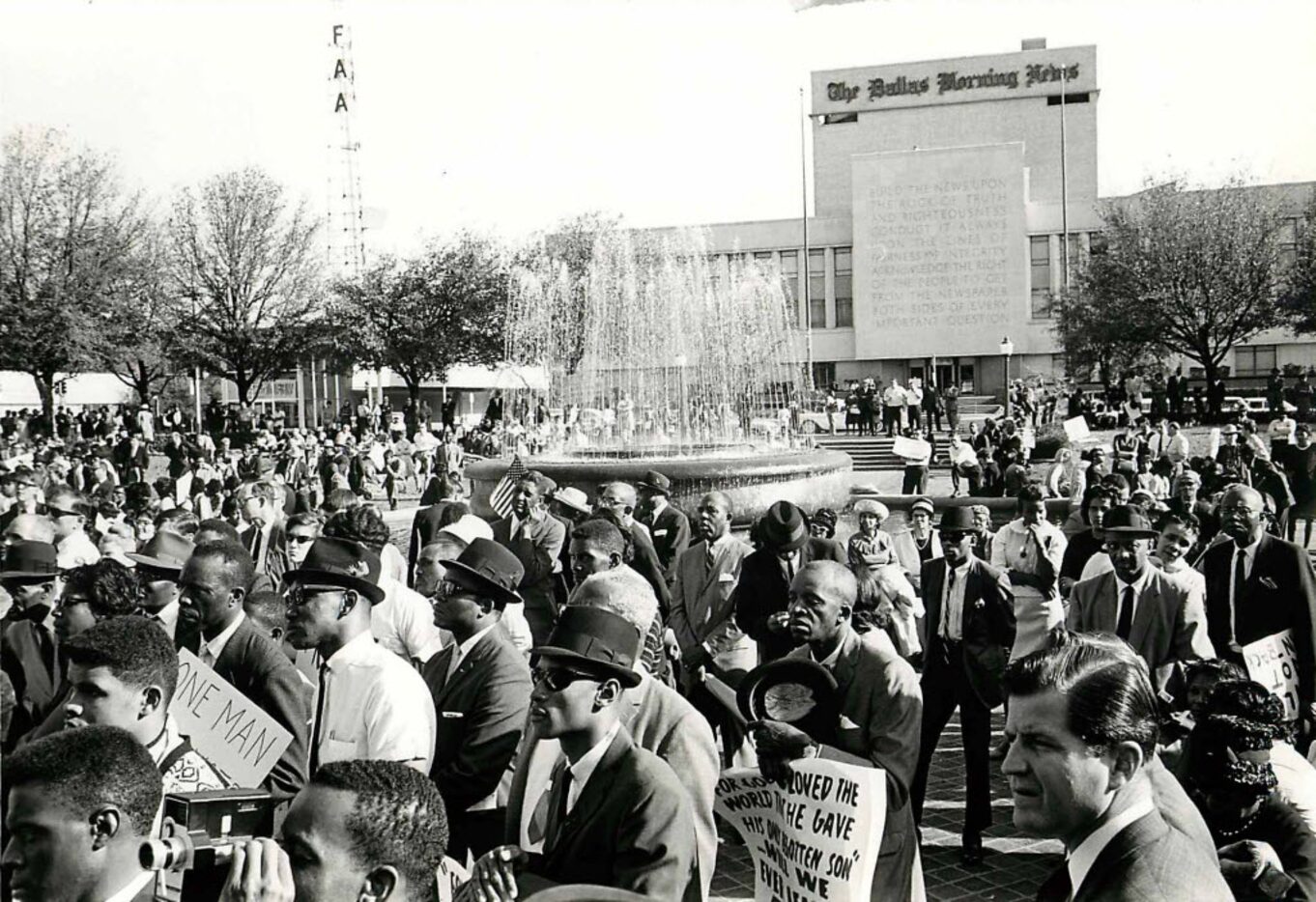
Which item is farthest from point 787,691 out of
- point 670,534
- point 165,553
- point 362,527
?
point 670,534

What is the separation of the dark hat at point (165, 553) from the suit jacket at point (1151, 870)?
472 cm

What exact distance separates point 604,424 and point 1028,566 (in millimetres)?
20122

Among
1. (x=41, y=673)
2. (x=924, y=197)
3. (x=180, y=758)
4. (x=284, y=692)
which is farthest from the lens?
(x=924, y=197)

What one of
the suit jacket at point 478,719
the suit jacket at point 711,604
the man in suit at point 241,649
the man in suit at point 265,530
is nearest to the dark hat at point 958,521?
the suit jacket at point 711,604

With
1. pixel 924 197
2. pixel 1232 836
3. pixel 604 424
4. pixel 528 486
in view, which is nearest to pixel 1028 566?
pixel 528 486

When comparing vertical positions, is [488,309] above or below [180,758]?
above

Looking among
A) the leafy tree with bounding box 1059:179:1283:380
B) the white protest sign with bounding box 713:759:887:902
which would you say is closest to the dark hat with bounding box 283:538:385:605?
the white protest sign with bounding box 713:759:887:902

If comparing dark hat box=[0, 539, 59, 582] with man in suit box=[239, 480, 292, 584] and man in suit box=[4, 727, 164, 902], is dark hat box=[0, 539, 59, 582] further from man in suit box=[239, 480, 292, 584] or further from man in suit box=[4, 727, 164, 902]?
man in suit box=[4, 727, 164, 902]

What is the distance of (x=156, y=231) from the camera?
122ft

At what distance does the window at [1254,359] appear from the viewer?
60125 millimetres

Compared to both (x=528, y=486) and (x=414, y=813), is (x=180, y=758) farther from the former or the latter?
(x=528, y=486)

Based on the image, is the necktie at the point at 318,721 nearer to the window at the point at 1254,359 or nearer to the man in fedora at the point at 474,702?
the man in fedora at the point at 474,702

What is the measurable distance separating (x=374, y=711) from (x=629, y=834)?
1.36 m

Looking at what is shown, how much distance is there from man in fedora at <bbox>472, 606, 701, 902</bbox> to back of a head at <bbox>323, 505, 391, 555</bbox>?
12.3 ft
